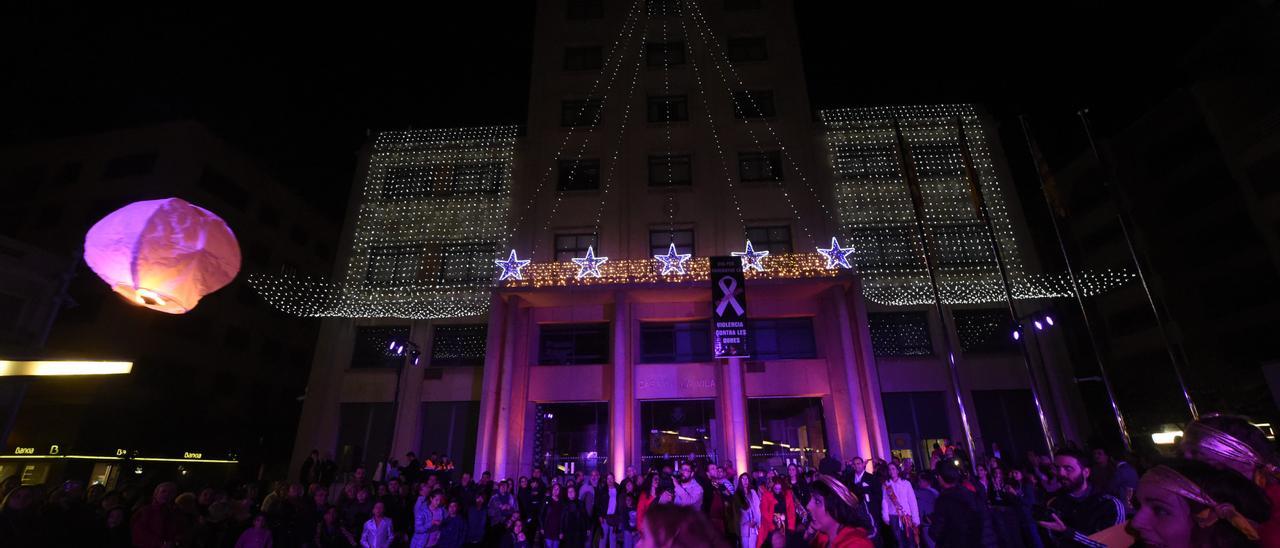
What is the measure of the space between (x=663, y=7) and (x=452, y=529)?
80.7 feet

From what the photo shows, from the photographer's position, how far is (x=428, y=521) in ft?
33.7

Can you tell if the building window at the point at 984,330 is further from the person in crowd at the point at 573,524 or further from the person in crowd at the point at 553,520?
the person in crowd at the point at 553,520

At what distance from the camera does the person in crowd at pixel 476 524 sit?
1146 centimetres

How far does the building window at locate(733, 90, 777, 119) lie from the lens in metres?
24.0

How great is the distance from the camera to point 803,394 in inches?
764

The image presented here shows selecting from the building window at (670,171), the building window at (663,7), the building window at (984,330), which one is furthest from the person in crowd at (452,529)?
the building window at (663,7)

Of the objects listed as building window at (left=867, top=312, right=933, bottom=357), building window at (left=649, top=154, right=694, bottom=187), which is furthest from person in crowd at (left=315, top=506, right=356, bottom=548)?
building window at (left=867, top=312, right=933, bottom=357)

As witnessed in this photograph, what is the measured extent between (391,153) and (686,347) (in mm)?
16693

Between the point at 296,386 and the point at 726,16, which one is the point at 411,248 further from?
the point at 296,386

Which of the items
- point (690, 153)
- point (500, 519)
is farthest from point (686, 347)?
point (500, 519)

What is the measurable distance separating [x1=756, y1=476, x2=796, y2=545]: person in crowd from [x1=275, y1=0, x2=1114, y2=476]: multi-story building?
6.54 metres

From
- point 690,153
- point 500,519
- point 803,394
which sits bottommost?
point 500,519

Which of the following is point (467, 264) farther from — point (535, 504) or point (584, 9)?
point (584, 9)

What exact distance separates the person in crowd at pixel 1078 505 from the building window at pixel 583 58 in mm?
24183
